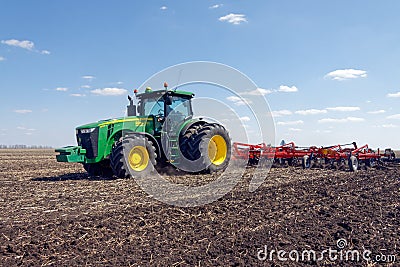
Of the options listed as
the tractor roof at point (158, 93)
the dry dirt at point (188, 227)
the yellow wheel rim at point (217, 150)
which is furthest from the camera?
the yellow wheel rim at point (217, 150)

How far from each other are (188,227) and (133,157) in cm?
502

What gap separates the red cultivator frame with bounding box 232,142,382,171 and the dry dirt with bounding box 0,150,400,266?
493 centimetres

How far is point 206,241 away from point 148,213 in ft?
5.13

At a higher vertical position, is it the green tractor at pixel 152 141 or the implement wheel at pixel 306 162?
the green tractor at pixel 152 141

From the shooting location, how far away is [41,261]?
392 centimetres

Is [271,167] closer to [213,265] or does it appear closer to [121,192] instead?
[121,192]

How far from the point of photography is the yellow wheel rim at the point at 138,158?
9.77 metres

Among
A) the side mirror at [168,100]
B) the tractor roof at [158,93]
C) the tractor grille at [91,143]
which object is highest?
the tractor roof at [158,93]

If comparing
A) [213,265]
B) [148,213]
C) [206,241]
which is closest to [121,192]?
[148,213]

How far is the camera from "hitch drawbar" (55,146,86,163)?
369 inches

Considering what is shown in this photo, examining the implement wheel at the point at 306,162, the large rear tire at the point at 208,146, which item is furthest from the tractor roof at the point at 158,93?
the implement wheel at the point at 306,162

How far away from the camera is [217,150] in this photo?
38.8ft

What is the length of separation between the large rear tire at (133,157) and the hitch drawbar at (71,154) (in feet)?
2.75

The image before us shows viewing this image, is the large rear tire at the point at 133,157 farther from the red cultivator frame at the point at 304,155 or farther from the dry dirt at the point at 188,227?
the red cultivator frame at the point at 304,155
